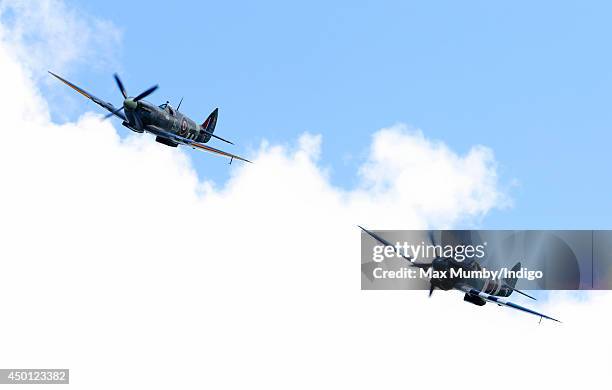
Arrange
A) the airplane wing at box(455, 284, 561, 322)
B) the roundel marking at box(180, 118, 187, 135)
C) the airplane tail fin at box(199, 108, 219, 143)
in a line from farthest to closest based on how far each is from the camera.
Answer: the airplane tail fin at box(199, 108, 219, 143) → the roundel marking at box(180, 118, 187, 135) → the airplane wing at box(455, 284, 561, 322)

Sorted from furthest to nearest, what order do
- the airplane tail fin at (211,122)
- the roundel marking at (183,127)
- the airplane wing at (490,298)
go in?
the airplane tail fin at (211,122) → the roundel marking at (183,127) → the airplane wing at (490,298)

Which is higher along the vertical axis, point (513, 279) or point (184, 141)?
point (184, 141)

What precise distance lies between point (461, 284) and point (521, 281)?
7.59 m

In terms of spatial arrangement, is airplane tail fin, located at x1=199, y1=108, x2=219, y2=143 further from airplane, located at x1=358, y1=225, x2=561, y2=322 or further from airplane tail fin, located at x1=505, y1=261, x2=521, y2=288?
airplane tail fin, located at x1=505, y1=261, x2=521, y2=288

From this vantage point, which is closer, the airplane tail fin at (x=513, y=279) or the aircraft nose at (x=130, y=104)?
the airplane tail fin at (x=513, y=279)

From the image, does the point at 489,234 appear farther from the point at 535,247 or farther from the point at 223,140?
the point at 223,140

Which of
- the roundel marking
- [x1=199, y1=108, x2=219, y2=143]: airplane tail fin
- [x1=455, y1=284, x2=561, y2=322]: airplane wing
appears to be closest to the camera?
[x1=455, y1=284, x2=561, y2=322]: airplane wing

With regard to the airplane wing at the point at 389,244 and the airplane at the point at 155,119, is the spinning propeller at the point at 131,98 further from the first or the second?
the airplane wing at the point at 389,244

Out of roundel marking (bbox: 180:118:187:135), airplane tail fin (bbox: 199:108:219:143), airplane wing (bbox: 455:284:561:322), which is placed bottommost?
airplane wing (bbox: 455:284:561:322)

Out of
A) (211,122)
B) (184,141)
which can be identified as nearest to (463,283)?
(184,141)

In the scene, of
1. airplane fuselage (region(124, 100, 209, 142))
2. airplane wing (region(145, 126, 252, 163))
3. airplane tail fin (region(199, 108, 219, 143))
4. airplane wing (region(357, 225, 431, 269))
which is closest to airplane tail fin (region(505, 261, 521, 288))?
airplane wing (region(357, 225, 431, 269))

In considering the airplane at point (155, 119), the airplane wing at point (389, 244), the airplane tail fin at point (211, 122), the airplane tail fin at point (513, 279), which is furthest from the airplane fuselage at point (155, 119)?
the airplane tail fin at point (513, 279)

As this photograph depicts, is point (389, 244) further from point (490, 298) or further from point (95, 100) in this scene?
point (95, 100)

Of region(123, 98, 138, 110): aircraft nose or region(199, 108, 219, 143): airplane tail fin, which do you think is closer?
region(123, 98, 138, 110): aircraft nose
